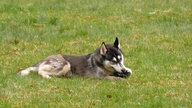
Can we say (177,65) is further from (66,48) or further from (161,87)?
(66,48)

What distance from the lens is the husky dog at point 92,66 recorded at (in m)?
13.6

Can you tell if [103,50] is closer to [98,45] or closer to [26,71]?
[26,71]

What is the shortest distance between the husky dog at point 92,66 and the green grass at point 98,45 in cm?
33

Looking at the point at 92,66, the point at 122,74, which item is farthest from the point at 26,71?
the point at 122,74

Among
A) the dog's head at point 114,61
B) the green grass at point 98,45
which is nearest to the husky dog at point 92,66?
the dog's head at point 114,61

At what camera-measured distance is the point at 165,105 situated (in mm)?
10906

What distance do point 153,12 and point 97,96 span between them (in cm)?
1166

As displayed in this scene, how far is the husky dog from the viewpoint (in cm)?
1363

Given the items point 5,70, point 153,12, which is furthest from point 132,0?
point 5,70

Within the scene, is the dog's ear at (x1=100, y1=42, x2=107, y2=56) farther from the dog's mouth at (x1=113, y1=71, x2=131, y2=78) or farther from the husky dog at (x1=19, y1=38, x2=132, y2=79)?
the dog's mouth at (x1=113, y1=71, x2=131, y2=78)

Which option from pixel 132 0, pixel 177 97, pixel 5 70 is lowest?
pixel 132 0

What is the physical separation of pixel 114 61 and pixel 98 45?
4300mm

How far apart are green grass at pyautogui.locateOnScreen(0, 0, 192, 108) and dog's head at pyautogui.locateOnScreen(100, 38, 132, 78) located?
269mm

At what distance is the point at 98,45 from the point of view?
17859 millimetres
